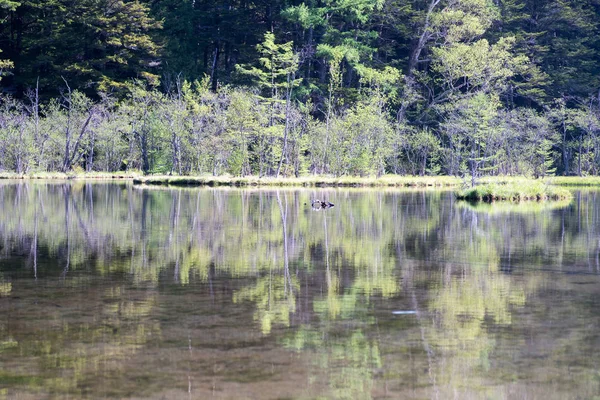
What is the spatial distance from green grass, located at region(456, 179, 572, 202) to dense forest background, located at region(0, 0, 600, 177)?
13.6 m

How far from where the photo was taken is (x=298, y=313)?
890cm

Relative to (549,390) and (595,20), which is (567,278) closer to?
(549,390)

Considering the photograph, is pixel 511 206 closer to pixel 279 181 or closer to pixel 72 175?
pixel 279 181

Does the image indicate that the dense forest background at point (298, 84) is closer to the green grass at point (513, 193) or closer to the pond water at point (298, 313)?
the green grass at point (513, 193)

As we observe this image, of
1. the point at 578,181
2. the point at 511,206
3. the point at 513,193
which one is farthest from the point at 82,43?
the point at 511,206

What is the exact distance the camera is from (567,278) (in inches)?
449

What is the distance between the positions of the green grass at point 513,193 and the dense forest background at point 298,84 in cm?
1363

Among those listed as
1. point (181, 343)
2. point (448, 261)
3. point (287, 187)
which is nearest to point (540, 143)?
point (287, 187)

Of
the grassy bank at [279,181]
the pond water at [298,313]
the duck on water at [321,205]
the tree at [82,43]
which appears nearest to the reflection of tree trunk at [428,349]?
the pond water at [298,313]

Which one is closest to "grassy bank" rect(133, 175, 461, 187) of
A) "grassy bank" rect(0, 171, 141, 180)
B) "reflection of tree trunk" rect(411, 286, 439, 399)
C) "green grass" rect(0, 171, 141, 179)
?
"grassy bank" rect(0, 171, 141, 180)

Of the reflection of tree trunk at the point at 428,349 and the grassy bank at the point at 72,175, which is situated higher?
A: the grassy bank at the point at 72,175

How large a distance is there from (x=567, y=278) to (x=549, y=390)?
5.49m

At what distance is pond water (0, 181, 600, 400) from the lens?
6434mm

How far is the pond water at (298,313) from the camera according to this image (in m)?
6.43
